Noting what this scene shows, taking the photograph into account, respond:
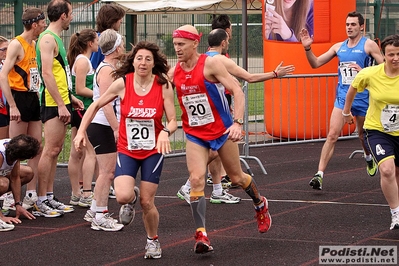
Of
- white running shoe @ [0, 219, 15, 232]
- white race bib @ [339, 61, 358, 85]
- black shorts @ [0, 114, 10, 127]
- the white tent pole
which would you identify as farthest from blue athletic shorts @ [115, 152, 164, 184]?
the white tent pole

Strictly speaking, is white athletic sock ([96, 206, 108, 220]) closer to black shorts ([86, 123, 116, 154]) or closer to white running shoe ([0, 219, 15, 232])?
black shorts ([86, 123, 116, 154])

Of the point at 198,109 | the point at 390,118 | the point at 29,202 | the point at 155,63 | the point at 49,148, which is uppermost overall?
the point at 155,63

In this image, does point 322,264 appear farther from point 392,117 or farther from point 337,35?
point 337,35

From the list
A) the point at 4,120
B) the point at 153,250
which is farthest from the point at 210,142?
the point at 4,120

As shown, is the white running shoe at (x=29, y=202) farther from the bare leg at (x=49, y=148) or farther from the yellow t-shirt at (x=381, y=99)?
the yellow t-shirt at (x=381, y=99)

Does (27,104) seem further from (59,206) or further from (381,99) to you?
(381,99)

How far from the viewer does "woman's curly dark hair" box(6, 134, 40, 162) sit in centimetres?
810

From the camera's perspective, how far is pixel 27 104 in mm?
9102

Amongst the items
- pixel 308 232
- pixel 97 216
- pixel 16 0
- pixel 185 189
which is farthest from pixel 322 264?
pixel 16 0

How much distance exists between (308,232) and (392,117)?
4.35 feet

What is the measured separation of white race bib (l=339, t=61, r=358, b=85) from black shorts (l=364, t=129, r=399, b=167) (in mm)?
2835

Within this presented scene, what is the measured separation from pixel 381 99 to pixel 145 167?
2380mm

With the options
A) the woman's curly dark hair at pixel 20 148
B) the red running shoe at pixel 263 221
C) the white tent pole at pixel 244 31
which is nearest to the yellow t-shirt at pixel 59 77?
the woman's curly dark hair at pixel 20 148

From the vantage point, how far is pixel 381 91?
7.74 meters
